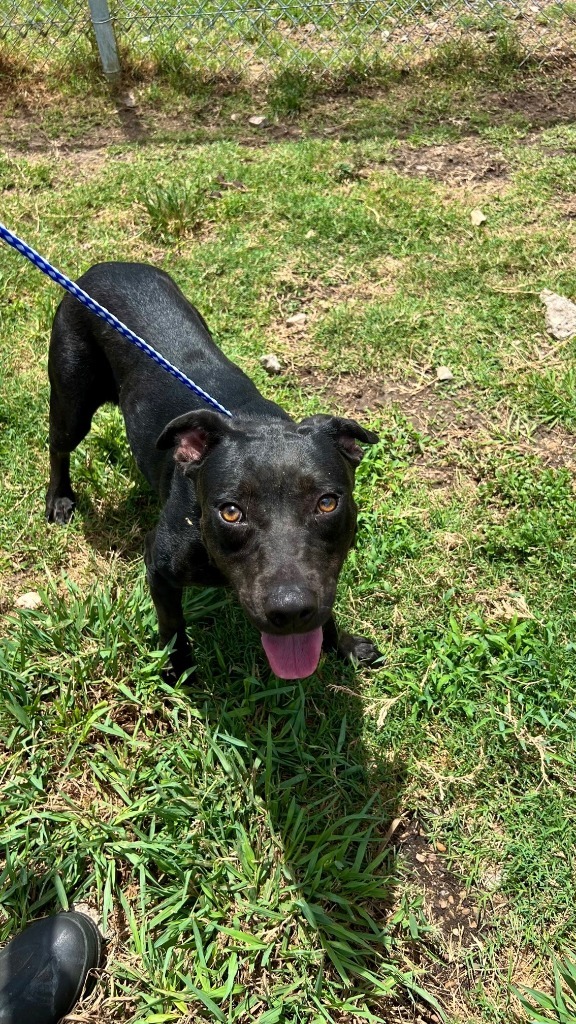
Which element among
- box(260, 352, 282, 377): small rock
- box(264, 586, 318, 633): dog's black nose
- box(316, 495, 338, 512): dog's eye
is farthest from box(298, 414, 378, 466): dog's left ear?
box(260, 352, 282, 377): small rock

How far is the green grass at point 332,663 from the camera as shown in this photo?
258cm

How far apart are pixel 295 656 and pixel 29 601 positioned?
1.73 metres

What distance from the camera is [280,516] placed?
2355 mm

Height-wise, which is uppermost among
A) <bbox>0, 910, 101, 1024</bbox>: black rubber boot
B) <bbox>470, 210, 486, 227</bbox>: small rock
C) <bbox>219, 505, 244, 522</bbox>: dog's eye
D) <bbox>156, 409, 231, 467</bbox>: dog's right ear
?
<bbox>156, 409, 231, 467</bbox>: dog's right ear

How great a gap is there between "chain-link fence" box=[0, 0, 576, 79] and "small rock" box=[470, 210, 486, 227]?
2548 millimetres

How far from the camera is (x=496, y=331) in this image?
15.7 feet

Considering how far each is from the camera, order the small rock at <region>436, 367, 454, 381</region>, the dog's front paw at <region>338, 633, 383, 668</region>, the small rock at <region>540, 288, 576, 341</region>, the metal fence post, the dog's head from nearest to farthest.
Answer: the dog's head → the dog's front paw at <region>338, 633, 383, 668</region> → the small rock at <region>436, 367, 454, 381</region> → the small rock at <region>540, 288, 576, 341</region> → the metal fence post

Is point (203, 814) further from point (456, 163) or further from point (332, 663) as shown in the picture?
point (456, 163)

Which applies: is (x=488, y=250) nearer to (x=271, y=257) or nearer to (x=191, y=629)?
(x=271, y=257)

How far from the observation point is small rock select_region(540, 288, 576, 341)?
471 cm

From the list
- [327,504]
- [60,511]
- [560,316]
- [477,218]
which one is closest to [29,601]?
[60,511]

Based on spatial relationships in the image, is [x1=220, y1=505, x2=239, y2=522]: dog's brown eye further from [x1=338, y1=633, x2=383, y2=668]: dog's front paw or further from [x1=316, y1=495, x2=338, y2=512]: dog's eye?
[x1=338, y1=633, x2=383, y2=668]: dog's front paw

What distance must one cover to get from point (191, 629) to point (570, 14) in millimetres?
7457

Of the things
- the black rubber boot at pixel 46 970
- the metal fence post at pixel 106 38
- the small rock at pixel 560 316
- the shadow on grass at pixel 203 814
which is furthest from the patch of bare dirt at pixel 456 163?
the black rubber boot at pixel 46 970
